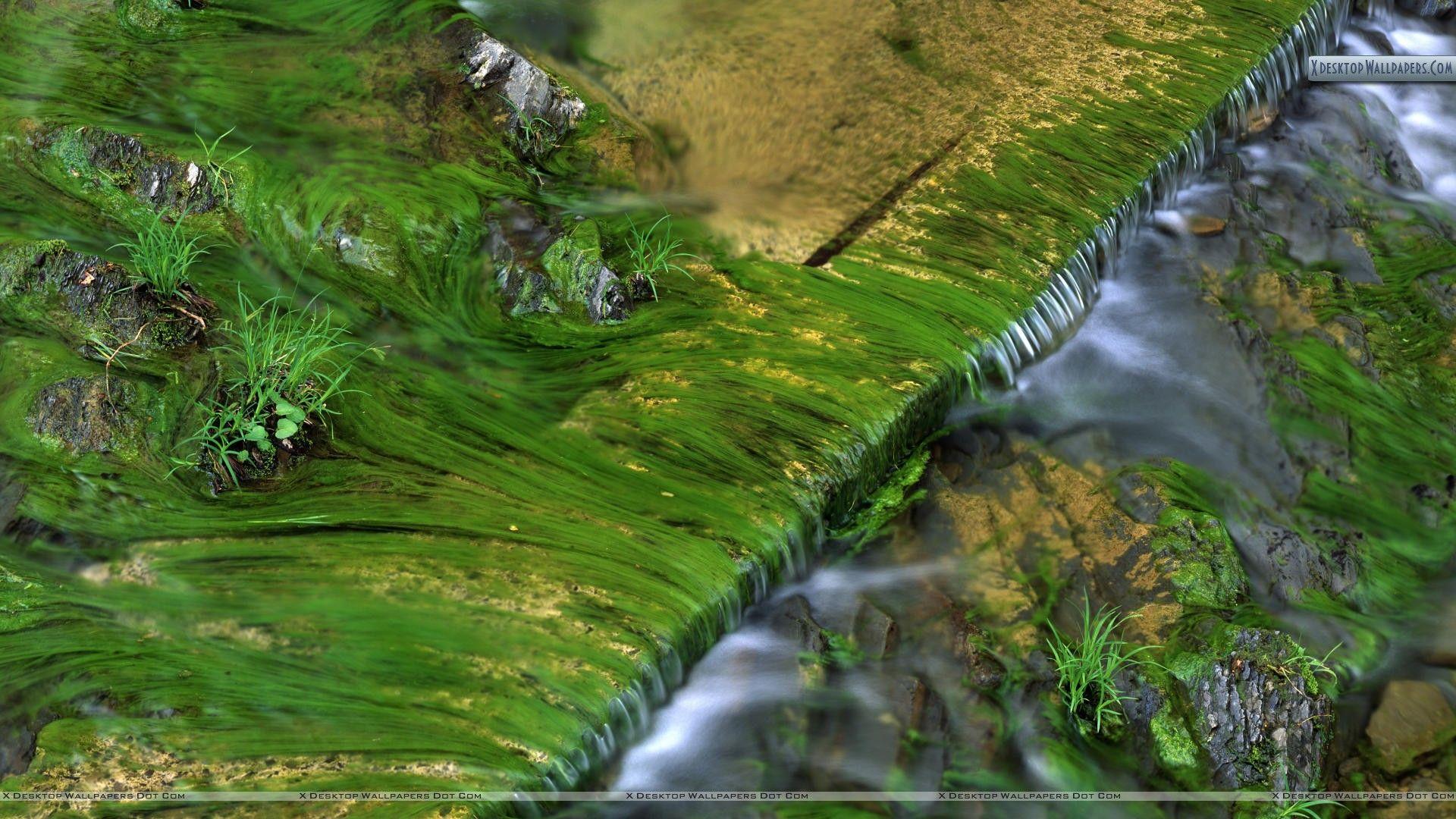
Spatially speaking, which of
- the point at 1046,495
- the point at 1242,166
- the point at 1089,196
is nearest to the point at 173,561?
the point at 1046,495

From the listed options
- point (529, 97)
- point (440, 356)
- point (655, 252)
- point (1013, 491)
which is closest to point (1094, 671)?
point (1013, 491)

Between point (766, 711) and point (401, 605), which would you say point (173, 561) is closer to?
point (401, 605)

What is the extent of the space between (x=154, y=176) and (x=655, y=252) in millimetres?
2077

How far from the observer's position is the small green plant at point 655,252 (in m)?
4.12

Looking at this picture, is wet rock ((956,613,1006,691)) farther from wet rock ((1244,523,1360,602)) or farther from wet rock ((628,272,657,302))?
wet rock ((628,272,657,302))

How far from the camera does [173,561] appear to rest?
10.6ft

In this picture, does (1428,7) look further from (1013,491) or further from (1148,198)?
(1013,491)

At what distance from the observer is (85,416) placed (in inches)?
138

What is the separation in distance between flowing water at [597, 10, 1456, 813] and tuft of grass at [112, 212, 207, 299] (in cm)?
226

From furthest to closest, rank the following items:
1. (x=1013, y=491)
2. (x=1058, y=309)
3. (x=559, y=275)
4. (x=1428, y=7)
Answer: (x=1428, y=7) → (x=1058, y=309) → (x=559, y=275) → (x=1013, y=491)

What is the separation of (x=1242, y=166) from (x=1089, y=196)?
55.1 inches

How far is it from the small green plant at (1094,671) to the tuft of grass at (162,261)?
315cm

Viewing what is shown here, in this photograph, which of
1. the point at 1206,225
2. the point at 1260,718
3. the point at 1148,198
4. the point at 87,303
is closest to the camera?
the point at 1260,718

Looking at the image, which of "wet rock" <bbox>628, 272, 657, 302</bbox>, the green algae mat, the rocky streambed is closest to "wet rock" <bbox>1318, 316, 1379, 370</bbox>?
the rocky streambed
